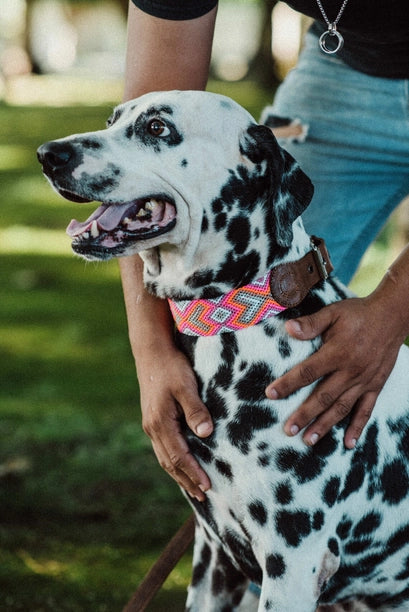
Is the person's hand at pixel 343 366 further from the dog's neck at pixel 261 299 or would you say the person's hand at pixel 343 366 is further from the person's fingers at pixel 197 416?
the person's fingers at pixel 197 416

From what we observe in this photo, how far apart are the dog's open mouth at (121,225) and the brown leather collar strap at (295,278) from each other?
0.32 m

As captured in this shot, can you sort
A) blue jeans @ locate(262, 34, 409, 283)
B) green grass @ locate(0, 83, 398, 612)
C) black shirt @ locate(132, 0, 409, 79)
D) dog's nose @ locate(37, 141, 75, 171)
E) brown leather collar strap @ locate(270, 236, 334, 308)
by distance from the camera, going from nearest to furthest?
dog's nose @ locate(37, 141, 75, 171) → brown leather collar strap @ locate(270, 236, 334, 308) → black shirt @ locate(132, 0, 409, 79) → blue jeans @ locate(262, 34, 409, 283) → green grass @ locate(0, 83, 398, 612)

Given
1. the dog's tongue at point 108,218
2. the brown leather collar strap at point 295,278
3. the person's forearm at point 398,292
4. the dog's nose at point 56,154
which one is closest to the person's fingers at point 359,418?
the person's forearm at point 398,292

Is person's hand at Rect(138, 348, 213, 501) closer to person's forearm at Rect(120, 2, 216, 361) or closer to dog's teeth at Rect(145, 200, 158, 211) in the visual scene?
person's forearm at Rect(120, 2, 216, 361)

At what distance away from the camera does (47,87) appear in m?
27.1

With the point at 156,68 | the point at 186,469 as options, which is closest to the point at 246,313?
the point at 186,469

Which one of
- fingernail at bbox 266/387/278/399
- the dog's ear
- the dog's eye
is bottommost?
fingernail at bbox 266/387/278/399

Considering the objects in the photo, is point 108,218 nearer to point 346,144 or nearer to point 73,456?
point 346,144

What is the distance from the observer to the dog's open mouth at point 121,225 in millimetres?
2523

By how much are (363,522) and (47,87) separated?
25.9 metres

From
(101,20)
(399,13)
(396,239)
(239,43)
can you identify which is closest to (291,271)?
(399,13)

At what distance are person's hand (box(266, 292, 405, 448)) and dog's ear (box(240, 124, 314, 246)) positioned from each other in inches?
9.9

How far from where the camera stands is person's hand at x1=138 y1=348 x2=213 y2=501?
2.62m

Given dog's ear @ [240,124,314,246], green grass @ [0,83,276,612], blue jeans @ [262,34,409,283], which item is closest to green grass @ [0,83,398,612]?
green grass @ [0,83,276,612]
